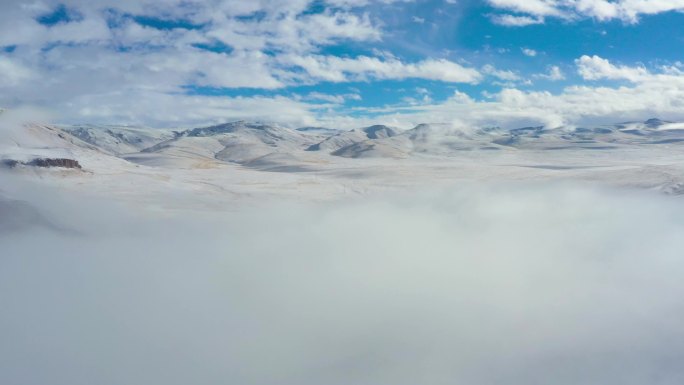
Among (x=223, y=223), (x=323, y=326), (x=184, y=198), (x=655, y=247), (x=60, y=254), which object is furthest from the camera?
Answer: (x=184, y=198)

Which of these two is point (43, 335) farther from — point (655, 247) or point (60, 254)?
point (655, 247)

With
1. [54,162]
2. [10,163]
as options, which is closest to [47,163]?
[54,162]

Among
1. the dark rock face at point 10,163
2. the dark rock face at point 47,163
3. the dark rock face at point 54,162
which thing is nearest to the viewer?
the dark rock face at point 10,163

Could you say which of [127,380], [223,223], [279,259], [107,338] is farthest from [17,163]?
[127,380]

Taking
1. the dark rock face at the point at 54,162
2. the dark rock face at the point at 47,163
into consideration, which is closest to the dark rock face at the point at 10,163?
the dark rock face at the point at 47,163

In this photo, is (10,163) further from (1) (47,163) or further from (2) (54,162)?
(2) (54,162)

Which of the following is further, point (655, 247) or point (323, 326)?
point (655, 247)

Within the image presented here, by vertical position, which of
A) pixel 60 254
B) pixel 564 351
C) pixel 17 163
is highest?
pixel 17 163

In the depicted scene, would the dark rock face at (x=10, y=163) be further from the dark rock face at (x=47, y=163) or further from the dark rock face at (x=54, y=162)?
the dark rock face at (x=54, y=162)
